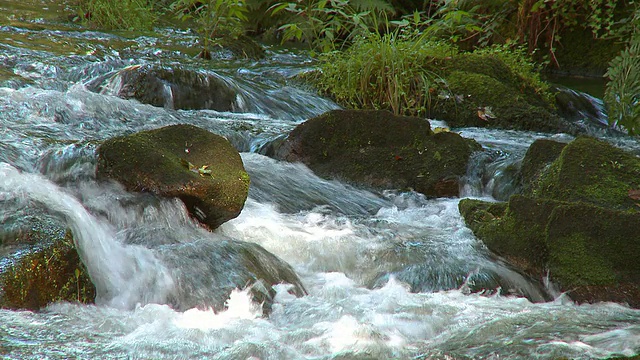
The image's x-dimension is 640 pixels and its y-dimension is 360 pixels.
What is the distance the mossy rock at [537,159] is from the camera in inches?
180

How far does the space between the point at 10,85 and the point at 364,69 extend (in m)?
3.35

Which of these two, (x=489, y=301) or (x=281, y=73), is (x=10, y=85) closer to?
(x=281, y=73)

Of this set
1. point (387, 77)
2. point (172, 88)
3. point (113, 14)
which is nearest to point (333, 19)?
point (387, 77)

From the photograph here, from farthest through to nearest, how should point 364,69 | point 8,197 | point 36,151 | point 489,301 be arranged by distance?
1. point 364,69
2. point 36,151
3. point 489,301
4. point 8,197

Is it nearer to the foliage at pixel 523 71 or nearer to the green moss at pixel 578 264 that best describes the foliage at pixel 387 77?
the foliage at pixel 523 71

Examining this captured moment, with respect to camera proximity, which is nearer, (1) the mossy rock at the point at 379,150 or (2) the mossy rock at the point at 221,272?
(2) the mossy rock at the point at 221,272

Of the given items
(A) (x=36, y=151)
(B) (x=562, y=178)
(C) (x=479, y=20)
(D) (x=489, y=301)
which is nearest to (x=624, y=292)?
(D) (x=489, y=301)

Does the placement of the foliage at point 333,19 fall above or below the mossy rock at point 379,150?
above

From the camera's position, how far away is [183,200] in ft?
12.2

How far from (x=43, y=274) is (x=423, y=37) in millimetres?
5174

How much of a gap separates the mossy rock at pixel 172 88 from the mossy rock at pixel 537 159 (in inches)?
125

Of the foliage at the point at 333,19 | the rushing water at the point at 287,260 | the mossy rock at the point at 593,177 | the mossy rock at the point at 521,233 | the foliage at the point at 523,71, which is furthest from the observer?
the foliage at the point at 523,71

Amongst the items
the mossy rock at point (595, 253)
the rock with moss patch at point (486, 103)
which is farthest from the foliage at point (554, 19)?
the mossy rock at point (595, 253)

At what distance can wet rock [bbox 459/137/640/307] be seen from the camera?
3.28m
